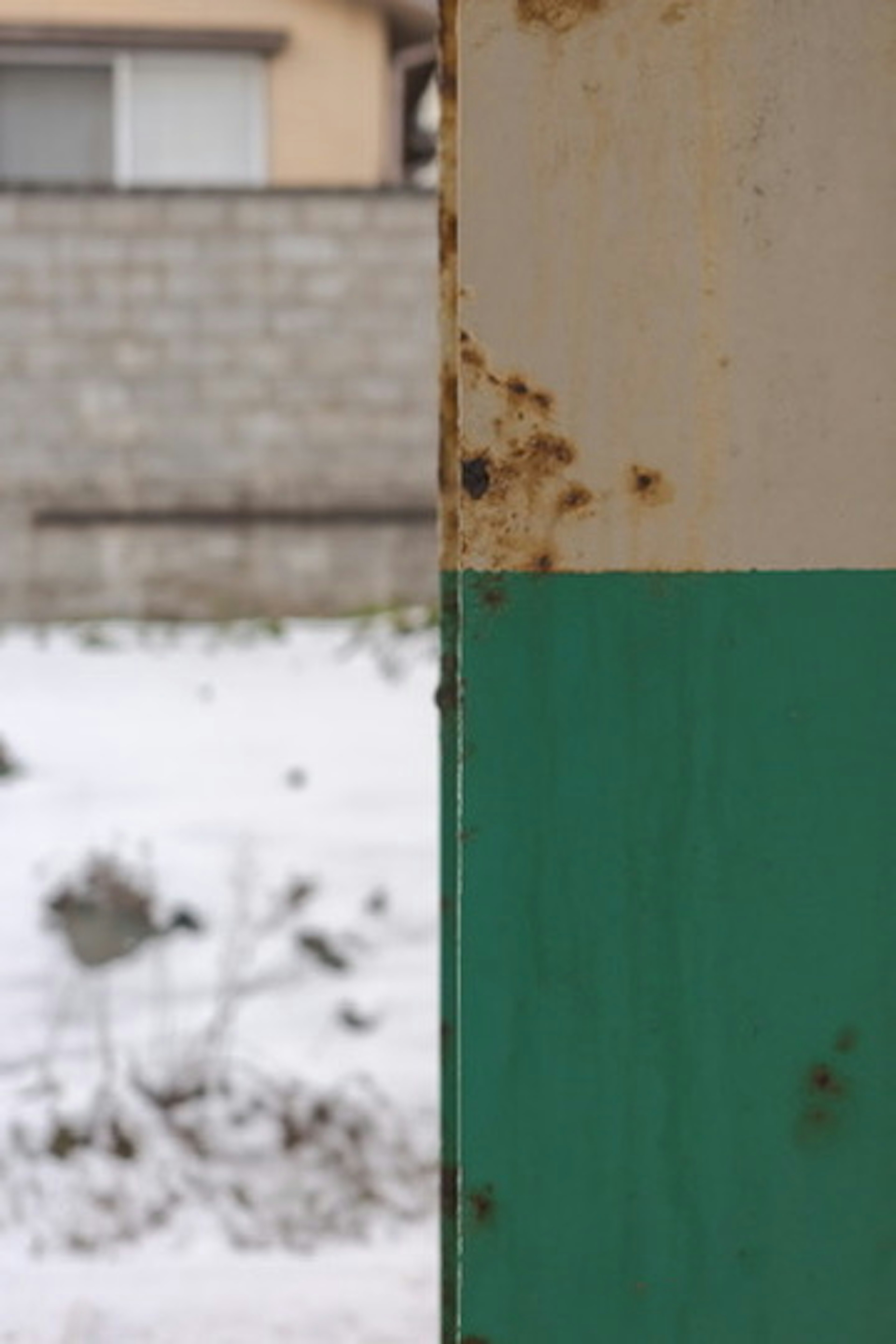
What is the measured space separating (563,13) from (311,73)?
28.6 ft

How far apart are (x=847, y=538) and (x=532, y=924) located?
284 mm

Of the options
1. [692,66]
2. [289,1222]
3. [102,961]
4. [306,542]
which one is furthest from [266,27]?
[692,66]

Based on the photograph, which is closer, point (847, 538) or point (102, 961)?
point (847, 538)

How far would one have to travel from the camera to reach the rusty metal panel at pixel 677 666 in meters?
1.04

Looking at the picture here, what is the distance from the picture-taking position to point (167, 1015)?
3420mm

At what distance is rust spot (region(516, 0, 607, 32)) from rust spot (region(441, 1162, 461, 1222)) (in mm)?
676

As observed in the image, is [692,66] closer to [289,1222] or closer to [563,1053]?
[563,1053]

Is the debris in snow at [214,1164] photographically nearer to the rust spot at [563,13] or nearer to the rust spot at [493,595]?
the rust spot at [493,595]

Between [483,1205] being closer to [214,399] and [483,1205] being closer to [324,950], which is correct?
[324,950]

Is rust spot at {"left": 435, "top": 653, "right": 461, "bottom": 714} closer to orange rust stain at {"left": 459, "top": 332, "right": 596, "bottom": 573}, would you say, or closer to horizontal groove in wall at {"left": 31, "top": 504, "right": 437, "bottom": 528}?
orange rust stain at {"left": 459, "top": 332, "right": 596, "bottom": 573}

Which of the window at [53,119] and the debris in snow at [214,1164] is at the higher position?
the window at [53,119]

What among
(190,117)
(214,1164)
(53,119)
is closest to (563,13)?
(214,1164)

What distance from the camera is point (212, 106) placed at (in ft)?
30.6

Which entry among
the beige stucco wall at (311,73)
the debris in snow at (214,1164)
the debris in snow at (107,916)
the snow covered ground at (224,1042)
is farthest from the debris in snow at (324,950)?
the beige stucco wall at (311,73)
